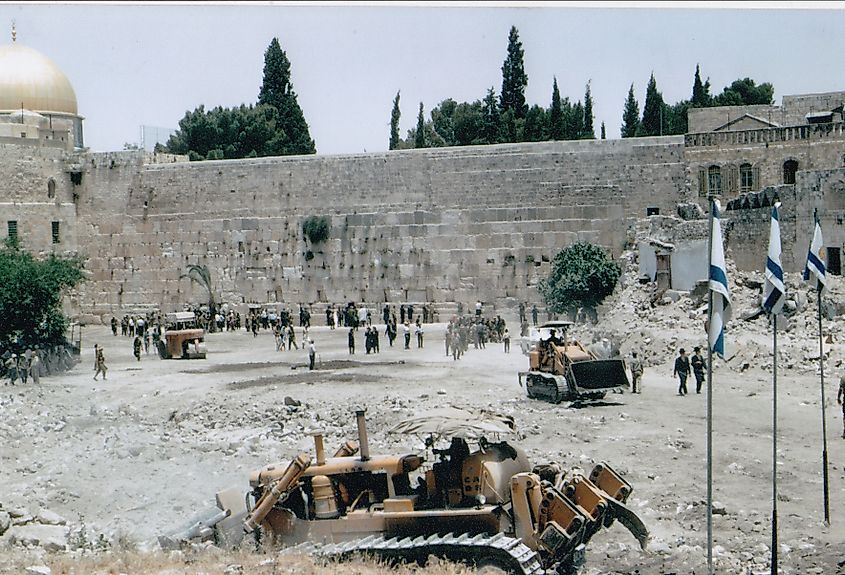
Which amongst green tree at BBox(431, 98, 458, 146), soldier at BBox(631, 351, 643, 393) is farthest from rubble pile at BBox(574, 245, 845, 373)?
green tree at BBox(431, 98, 458, 146)

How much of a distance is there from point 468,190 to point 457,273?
2.51 metres

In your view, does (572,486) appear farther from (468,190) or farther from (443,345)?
(468,190)

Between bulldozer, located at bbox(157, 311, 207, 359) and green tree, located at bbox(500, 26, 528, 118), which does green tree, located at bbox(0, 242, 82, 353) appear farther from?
green tree, located at bbox(500, 26, 528, 118)

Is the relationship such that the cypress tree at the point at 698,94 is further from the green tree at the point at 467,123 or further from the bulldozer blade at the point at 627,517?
the bulldozer blade at the point at 627,517

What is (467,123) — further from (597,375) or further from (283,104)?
(597,375)

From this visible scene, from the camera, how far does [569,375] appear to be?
60.7ft

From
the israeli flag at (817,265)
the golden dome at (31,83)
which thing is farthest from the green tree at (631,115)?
the israeli flag at (817,265)

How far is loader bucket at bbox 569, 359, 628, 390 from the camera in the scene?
1853 centimetres

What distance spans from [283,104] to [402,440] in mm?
29804

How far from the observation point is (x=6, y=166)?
116 ft

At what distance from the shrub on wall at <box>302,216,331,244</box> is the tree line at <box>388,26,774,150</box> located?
7679mm

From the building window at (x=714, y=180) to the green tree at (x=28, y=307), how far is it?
57.4 ft

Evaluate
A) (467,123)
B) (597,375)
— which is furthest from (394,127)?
(597,375)

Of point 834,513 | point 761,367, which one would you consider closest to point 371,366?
point 761,367
